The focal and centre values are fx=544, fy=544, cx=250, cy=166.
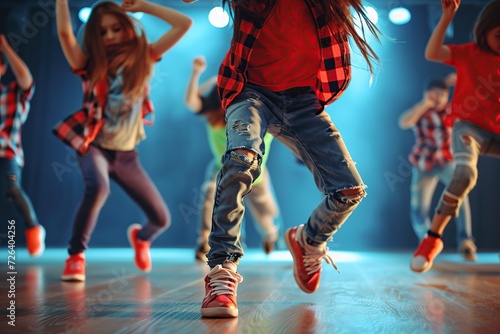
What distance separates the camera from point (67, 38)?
2.34 m

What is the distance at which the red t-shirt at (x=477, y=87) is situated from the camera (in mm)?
2256

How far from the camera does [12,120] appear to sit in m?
3.45

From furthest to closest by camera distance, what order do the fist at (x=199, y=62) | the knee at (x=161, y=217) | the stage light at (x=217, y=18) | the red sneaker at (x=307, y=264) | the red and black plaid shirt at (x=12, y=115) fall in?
1. the stage light at (x=217, y=18)
2. the red and black plaid shirt at (x=12, y=115)
3. the fist at (x=199, y=62)
4. the knee at (x=161, y=217)
5. the red sneaker at (x=307, y=264)

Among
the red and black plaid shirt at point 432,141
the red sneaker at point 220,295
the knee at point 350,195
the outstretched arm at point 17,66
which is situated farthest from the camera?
the red and black plaid shirt at point 432,141

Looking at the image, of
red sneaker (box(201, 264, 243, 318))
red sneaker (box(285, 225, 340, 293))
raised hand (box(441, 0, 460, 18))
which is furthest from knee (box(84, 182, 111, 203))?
raised hand (box(441, 0, 460, 18))

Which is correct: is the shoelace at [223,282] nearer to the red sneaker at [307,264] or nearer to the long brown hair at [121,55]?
the red sneaker at [307,264]

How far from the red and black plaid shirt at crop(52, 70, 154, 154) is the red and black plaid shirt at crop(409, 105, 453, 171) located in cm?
293

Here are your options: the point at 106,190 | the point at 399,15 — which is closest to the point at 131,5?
the point at 106,190

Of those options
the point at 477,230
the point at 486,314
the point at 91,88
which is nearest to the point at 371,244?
the point at 477,230

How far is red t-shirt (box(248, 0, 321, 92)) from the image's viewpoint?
150cm

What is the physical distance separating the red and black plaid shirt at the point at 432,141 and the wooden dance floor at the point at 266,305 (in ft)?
7.60

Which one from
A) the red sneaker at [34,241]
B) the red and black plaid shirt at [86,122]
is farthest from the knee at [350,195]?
the red sneaker at [34,241]

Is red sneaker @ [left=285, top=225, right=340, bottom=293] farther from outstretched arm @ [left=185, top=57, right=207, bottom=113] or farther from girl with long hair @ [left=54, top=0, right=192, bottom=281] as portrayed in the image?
outstretched arm @ [left=185, top=57, right=207, bottom=113]

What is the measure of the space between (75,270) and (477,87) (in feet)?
5.90
